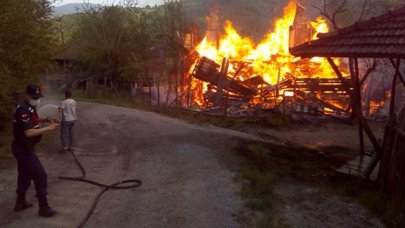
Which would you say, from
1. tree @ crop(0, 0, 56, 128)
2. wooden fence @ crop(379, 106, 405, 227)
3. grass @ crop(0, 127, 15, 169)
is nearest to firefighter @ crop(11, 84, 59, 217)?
grass @ crop(0, 127, 15, 169)

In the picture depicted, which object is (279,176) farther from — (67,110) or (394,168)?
(67,110)

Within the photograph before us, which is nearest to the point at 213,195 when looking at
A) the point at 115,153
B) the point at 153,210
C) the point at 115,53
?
the point at 153,210

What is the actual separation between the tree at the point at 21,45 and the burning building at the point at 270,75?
9486mm

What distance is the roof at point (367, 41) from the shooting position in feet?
26.3

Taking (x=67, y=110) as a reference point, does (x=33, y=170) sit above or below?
below

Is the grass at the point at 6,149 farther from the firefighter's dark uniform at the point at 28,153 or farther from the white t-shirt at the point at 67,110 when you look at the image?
the firefighter's dark uniform at the point at 28,153

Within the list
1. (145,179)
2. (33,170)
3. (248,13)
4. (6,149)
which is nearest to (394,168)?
(145,179)

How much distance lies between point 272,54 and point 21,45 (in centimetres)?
2115

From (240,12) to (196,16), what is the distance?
6.99m

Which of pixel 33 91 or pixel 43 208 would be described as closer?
pixel 43 208

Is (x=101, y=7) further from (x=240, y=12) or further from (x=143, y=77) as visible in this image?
(x=240, y=12)

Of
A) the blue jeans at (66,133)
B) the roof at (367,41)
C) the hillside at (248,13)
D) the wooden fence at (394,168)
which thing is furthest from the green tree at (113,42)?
the wooden fence at (394,168)

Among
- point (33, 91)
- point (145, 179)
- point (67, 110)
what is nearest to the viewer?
point (33, 91)

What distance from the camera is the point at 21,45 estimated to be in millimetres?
12227
